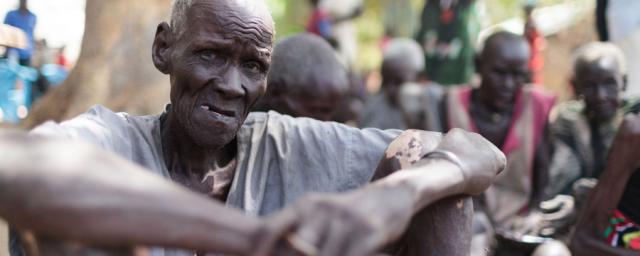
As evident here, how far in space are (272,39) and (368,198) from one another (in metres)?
1.07

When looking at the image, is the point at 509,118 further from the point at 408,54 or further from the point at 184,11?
the point at 184,11

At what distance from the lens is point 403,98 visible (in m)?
7.21

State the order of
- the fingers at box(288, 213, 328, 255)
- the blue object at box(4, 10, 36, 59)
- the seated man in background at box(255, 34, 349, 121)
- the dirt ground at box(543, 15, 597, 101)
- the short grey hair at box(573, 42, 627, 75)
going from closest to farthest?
1. the fingers at box(288, 213, 328, 255)
2. the seated man in background at box(255, 34, 349, 121)
3. the short grey hair at box(573, 42, 627, 75)
4. the blue object at box(4, 10, 36, 59)
5. the dirt ground at box(543, 15, 597, 101)

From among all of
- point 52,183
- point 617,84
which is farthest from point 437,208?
point 617,84

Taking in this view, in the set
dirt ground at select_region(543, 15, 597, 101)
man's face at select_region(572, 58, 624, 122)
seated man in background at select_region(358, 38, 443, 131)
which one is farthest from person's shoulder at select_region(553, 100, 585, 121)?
dirt ground at select_region(543, 15, 597, 101)

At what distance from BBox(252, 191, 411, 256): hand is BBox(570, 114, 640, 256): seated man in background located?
203 centimetres

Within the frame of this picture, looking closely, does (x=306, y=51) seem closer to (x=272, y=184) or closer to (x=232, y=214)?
(x=272, y=184)

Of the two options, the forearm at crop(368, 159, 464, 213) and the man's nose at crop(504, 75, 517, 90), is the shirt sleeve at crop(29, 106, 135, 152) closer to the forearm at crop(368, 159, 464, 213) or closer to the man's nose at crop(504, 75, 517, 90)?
the forearm at crop(368, 159, 464, 213)

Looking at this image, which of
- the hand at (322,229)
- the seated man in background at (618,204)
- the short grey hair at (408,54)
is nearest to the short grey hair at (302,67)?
the seated man in background at (618,204)

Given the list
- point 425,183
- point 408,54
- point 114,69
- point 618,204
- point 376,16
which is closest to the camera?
point 425,183

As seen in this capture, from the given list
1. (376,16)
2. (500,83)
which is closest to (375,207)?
(500,83)

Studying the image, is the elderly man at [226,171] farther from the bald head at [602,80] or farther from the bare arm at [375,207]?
the bald head at [602,80]

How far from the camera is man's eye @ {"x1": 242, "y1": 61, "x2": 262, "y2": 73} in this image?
2882 millimetres

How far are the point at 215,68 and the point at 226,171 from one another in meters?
0.42
